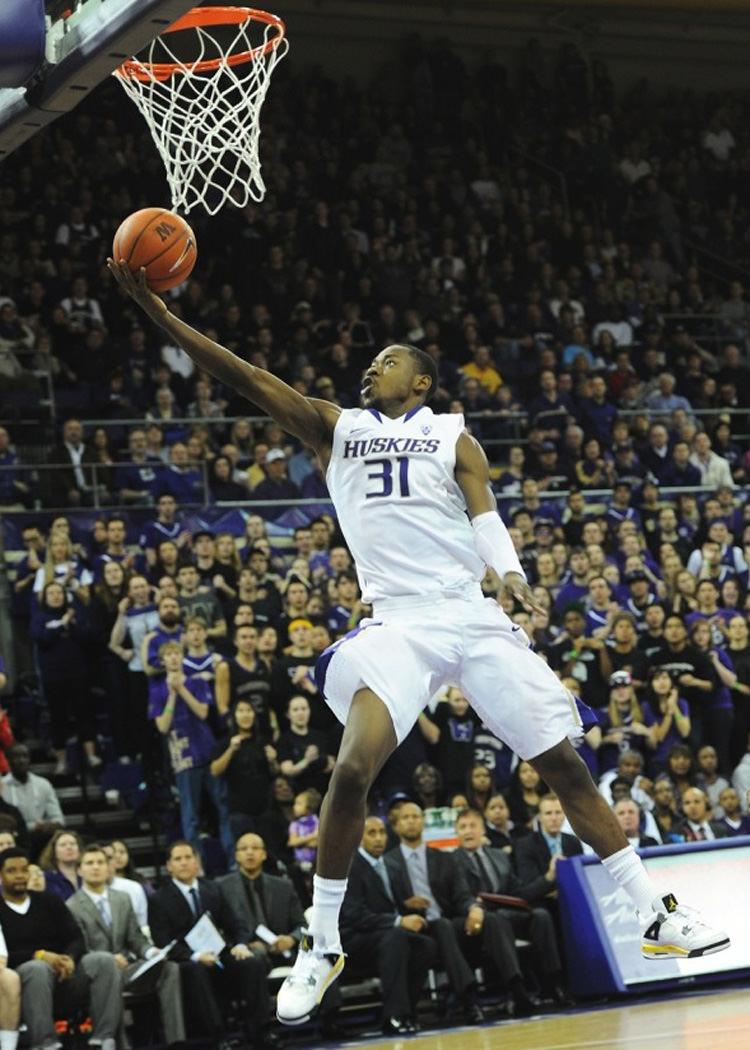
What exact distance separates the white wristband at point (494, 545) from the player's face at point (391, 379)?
28.7 inches

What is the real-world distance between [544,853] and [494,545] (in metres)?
7.01

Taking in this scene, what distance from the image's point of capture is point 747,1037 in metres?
8.52

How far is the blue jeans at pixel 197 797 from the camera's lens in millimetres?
13211

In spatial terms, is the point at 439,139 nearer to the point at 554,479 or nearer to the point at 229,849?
the point at 554,479

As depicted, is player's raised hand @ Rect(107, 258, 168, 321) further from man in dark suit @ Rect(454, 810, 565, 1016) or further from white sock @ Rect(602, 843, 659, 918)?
man in dark suit @ Rect(454, 810, 565, 1016)

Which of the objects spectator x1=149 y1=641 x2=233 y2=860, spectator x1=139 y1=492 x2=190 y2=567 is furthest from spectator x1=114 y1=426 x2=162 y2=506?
spectator x1=149 y1=641 x2=233 y2=860

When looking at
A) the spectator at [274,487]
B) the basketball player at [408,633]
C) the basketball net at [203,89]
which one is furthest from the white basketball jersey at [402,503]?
the spectator at [274,487]

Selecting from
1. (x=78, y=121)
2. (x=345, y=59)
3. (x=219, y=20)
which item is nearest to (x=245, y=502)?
(x=78, y=121)

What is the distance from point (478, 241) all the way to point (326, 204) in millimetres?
2084

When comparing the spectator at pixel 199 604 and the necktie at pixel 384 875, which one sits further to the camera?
the spectator at pixel 199 604

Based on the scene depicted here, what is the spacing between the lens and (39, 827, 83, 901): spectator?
12.0 metres

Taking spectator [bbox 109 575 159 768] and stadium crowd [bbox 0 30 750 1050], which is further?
spectator [bbox 109 575 159 768]

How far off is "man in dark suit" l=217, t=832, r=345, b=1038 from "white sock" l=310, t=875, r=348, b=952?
5.44 meters

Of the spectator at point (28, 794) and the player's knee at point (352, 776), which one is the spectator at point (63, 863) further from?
the player's knee at point (352, 776)
